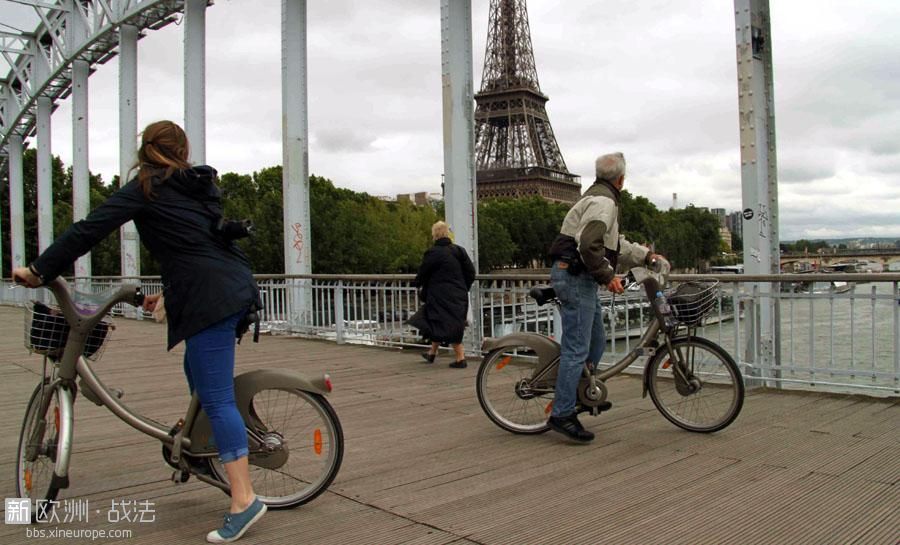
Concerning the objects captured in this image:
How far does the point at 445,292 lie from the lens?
844 centimetres

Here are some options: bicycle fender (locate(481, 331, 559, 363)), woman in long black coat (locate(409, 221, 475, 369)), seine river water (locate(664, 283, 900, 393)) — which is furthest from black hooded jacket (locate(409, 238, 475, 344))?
bicycle fender (locate(481, 331, 559, 363))

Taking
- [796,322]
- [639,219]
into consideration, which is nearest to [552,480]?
[796,322]

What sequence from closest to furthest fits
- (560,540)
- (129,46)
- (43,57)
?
1. (560,540)
2. (129,46)
3. (43,57)

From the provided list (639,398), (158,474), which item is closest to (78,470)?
(158,474)

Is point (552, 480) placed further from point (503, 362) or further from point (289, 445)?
point (289, 445)

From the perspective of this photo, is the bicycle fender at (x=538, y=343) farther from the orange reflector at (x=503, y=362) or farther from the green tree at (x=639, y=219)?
the green tree at (x=639, y=219)

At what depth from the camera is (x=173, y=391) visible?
711 centimetres

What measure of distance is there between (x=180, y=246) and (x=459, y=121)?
741 cm

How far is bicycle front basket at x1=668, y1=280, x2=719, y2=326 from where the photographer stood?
15.7 ft

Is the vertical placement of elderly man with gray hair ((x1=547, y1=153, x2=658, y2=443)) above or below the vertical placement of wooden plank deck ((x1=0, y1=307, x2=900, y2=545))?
above

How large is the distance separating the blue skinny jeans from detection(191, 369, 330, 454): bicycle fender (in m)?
0.12

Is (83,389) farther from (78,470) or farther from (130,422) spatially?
(78,470)

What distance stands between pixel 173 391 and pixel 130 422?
3907 millimetres

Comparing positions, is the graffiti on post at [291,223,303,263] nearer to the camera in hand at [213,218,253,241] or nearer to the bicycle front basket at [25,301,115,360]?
the bicycle front basket at [25,301,115,360]
